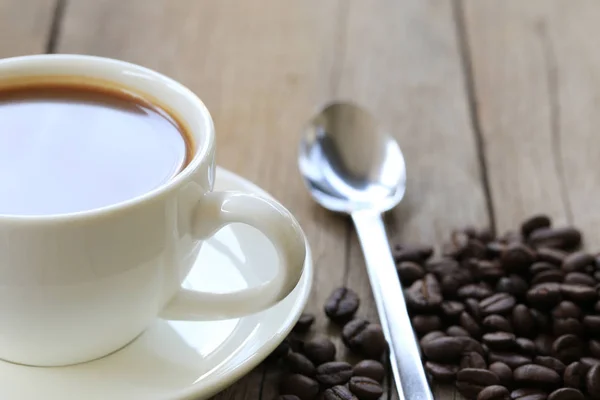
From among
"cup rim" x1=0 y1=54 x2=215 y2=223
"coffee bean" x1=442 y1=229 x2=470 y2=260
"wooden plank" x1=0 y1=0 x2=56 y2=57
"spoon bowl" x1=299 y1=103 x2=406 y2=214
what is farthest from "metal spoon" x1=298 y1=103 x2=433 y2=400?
"wooden plank" x1=0 y1=0 x2=56 y2=57

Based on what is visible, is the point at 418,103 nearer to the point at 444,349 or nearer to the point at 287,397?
the point at 444,349

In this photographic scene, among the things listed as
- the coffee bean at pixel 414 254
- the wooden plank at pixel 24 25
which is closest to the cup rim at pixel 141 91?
the coffee bean at pixel 414 254

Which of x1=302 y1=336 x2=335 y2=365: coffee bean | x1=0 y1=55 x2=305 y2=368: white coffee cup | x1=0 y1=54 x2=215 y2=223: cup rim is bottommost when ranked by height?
x1=302 y1=336 x2=335 y2=365: coffee bean

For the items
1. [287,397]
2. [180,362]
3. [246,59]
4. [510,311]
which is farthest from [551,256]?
[246,59]

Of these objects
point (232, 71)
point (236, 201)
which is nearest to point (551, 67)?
point (232, 71)

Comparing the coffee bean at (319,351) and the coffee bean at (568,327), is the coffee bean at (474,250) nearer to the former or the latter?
the coffee bean at (568,327)

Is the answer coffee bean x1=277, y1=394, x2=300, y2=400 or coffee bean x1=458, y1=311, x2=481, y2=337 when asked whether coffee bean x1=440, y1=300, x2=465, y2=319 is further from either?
coffee bean x1=277, y1=394, x2=300, y2=400
